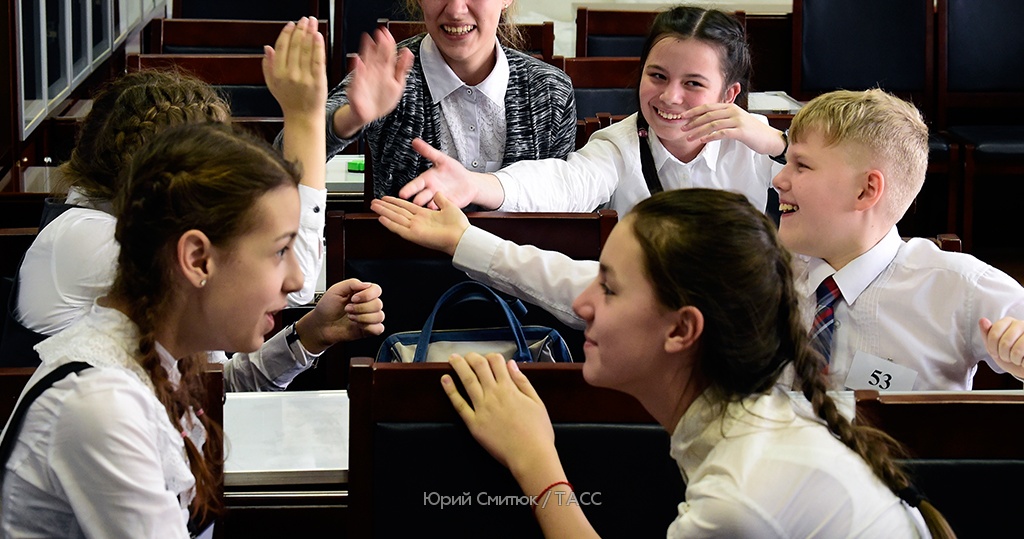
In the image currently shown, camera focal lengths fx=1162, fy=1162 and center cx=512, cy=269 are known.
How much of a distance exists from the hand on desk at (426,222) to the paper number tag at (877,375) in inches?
27.6

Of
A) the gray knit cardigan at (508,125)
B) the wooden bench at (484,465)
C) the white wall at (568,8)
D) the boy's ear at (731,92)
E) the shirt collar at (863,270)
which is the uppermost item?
the white wall at (568,8)

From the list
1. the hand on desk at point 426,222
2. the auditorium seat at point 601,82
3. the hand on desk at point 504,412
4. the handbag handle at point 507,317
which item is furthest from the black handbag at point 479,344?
the auditorium seat at point 601,82

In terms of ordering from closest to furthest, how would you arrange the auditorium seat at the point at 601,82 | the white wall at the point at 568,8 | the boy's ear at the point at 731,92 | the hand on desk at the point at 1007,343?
the hand on desk at the point at 1007,343, the boy's ear at the point at 731,92, the auditorium seat at the point at 601,82, the white wall at the point at 568,8

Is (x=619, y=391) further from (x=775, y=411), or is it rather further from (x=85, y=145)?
(x=85, y=145)

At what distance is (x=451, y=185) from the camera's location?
2295 millimetres

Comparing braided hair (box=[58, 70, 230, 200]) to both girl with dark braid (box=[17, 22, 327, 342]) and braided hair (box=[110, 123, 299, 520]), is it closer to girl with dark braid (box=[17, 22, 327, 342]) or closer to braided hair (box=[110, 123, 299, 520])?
girl with dark braid (box=[17, 22, 327, 342])

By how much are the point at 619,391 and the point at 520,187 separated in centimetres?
102

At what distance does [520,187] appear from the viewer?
2.44 metres

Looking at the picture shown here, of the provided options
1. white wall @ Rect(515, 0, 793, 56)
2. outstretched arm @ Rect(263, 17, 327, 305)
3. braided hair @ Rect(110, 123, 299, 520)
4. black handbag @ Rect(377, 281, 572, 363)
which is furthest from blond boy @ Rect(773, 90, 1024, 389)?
white wall @ Rect(515, 0, 793, 56)

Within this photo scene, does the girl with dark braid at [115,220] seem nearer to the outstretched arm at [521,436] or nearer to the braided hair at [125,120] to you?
the braided hair at [125,120]

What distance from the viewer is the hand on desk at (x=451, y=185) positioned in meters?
2.20

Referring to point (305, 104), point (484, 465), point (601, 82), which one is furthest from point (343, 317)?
point (601, 82)

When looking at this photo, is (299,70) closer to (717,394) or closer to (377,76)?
(377,76)

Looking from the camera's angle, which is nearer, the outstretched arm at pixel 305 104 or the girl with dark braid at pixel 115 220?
the girl with dark braid at pixel 115 220
